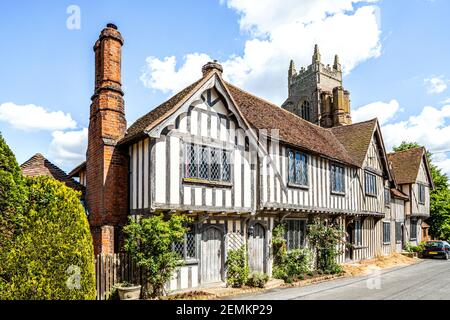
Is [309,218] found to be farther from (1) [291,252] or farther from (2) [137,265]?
(2) [137,265]

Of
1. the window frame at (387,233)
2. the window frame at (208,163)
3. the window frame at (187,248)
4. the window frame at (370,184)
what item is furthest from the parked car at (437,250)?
the window frame at (187,248)

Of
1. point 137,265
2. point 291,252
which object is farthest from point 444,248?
point 137,265

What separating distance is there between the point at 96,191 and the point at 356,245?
14916mm

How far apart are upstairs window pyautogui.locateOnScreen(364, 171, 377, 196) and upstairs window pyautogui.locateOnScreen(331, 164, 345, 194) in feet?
9.92

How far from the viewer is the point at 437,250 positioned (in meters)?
23.7

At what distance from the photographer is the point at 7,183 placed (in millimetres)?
6582

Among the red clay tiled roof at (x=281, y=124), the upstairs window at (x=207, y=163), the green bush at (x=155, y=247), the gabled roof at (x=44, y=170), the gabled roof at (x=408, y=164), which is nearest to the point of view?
the green bush at (x=155, y=247)

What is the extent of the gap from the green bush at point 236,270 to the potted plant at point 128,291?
11.3 feet

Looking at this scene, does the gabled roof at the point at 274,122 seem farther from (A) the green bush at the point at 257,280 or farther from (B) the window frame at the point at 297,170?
(A) the green bush at the point at 257,280

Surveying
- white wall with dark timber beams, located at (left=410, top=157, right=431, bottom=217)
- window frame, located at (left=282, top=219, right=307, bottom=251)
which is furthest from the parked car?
window frame, located at (left=282, top=219, right=307, bottom=251)

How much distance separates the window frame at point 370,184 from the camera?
814 inches

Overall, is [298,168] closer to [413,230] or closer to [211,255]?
[211,255]

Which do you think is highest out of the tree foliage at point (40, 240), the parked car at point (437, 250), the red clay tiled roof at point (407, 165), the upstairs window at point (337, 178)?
the red clay tiled roof at point (407, 165)

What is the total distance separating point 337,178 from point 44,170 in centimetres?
1297
